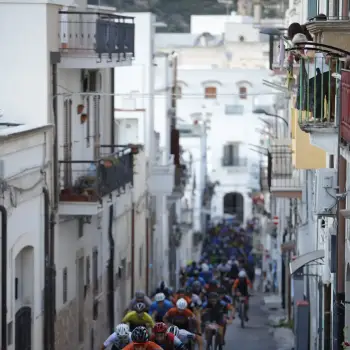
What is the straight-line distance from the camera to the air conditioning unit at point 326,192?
21188mm

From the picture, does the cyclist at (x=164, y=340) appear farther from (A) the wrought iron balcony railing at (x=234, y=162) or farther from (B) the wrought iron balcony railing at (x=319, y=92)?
(A) the wrought iron balcony railing at (x=234, y=162)

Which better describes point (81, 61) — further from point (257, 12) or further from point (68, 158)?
point (257, 12)

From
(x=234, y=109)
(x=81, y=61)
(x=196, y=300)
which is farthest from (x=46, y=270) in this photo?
(x=234, y=109)

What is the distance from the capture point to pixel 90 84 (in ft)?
101

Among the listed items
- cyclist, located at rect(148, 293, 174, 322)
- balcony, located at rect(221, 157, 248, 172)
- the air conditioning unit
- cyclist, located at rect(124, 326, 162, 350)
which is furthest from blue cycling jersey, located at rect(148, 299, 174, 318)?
balcony, located at rect(221, 157, 248, 172)

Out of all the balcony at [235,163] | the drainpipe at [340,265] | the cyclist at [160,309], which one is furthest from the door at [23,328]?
the balcony at [235,163]

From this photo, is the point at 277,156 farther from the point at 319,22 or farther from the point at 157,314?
the point at 319,22

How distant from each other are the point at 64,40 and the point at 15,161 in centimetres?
511

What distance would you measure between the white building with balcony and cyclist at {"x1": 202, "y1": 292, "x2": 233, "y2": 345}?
2.32 m

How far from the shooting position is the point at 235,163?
89.9 metres

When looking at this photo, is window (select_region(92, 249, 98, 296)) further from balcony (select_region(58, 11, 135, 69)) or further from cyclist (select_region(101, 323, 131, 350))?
cyclist (select_region(101, 323, 131, 350))

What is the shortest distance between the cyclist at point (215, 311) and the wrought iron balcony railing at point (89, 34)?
502cm

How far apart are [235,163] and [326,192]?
225 ft

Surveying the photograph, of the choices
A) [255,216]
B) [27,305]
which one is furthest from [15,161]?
[255,216]
